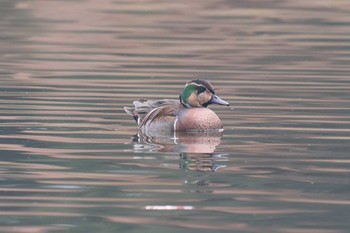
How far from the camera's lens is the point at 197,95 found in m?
15.7

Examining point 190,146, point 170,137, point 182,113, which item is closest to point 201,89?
point 182,113

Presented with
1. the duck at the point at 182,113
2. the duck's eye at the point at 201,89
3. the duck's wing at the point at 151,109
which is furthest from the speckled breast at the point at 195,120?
the duck's eye at the point at 201,89

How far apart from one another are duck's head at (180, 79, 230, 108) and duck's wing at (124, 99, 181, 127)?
0.42ft

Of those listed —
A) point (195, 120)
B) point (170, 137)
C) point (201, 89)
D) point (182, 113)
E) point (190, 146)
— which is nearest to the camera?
point (190, 146)

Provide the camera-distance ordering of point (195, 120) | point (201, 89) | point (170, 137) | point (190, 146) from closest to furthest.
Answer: point (190, 146), point (170, 137), point (195, 120), point (201, 89)

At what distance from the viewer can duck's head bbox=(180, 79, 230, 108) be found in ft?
51.3

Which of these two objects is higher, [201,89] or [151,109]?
[201,89]

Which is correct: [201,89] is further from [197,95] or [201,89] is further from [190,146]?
[190,146]

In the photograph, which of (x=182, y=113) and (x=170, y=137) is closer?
(x=170, y=137)

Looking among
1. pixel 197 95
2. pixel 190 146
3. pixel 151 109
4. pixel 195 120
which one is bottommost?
pixel 190 146

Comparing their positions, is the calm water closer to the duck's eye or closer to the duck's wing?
the duck's wing

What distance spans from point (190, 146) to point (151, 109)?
143 cm

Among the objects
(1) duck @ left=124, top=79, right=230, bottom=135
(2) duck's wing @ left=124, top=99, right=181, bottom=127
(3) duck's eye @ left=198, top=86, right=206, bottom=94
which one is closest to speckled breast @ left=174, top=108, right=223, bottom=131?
(1) duck @ left=124, top=79, right=230, bottom=135

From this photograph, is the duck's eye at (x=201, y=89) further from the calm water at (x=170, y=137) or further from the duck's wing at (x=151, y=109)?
the calm water at (x=170, y=137)
